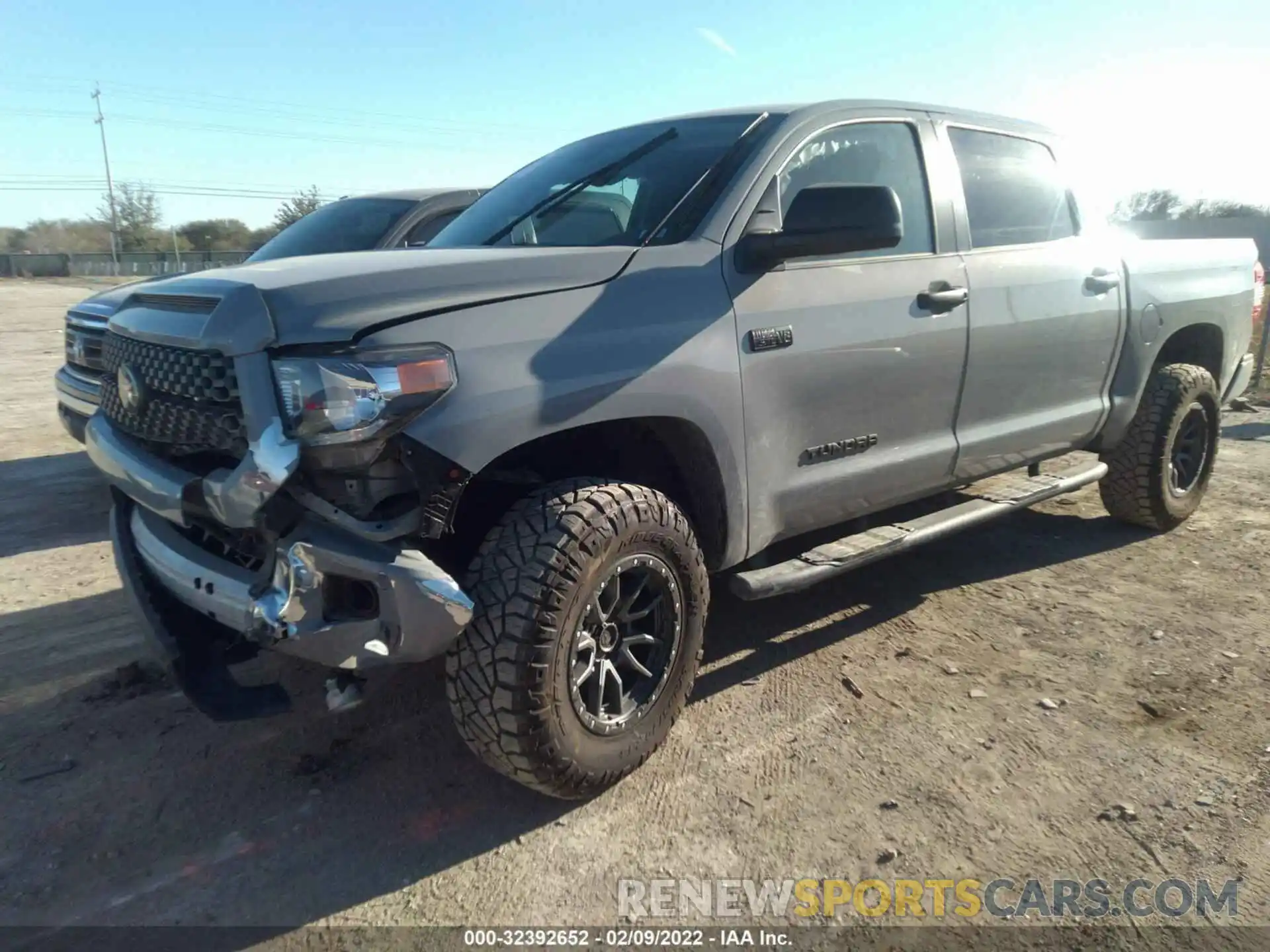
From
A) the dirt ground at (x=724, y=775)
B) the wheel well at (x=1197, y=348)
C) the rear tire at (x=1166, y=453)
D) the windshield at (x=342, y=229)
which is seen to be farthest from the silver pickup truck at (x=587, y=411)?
the windshield at (x=342, y=229)

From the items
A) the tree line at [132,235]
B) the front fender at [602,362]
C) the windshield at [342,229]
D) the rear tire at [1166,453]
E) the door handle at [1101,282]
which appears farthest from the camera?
the tree line at [132,235]

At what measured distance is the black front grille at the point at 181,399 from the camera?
7.75ft

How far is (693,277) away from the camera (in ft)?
9.35

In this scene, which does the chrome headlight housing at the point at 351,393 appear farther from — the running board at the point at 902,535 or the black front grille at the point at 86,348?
the black front grille at the point at 86,348

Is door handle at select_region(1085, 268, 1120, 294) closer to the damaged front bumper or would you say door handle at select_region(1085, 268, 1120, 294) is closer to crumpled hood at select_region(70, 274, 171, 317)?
the damaged front bumper

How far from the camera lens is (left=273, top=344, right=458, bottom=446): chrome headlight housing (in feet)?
7.16

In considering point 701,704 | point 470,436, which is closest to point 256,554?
point 470,436

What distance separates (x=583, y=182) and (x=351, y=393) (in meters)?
1.74

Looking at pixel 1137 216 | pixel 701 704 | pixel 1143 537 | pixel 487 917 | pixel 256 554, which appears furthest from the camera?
pixel 1137 216

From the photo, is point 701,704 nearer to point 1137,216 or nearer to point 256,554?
point 256,554

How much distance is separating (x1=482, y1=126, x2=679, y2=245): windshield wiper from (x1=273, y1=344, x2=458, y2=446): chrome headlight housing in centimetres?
142

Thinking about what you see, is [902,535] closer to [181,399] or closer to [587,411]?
[587,411]

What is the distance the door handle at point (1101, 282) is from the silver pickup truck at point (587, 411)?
0.62ft

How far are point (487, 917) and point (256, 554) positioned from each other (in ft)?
3.62
